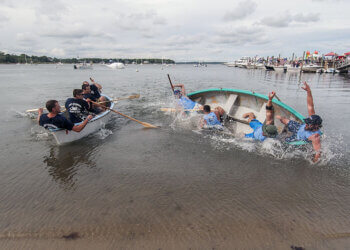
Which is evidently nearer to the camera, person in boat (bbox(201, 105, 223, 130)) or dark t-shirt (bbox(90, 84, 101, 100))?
person in boat (bbox(201, 105, 223, 130))

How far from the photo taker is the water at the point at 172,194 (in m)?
3.26

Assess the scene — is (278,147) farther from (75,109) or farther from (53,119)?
(75,109)

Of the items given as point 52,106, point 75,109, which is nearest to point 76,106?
point 75,109

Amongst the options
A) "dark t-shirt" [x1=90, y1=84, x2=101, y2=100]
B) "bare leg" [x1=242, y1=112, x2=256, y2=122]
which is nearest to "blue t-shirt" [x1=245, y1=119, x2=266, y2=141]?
"bare leg" [x1=242, y1=112, x2=256, y2=122]

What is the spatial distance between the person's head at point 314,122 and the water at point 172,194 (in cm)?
101

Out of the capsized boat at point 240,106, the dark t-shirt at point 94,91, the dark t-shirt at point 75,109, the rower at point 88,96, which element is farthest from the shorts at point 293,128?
the dark t-shirt at point 94,91

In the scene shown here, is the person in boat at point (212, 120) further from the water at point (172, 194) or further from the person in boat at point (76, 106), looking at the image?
the person in boat at point (76, 106)

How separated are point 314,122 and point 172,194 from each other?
381cm

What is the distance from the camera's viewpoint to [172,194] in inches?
170

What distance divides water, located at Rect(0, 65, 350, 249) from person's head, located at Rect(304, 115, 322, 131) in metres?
1.01

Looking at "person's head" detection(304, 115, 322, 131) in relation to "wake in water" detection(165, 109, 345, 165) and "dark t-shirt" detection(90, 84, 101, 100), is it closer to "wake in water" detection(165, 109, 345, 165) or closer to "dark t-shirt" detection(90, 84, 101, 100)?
"wake in water" detection(165, 109, 345, 165)

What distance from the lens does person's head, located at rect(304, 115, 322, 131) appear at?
5.02 meters

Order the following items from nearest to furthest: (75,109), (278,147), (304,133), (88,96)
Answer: (304,133), (278,147), (75,109), (88,96)

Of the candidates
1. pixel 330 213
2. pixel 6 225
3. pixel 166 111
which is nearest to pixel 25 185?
pixel 6 225
